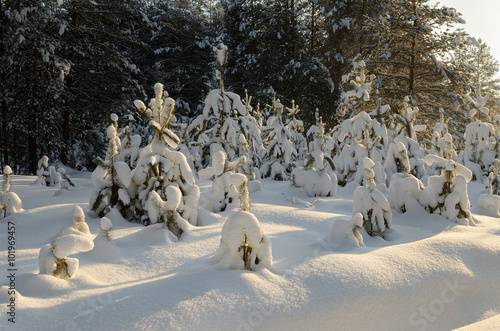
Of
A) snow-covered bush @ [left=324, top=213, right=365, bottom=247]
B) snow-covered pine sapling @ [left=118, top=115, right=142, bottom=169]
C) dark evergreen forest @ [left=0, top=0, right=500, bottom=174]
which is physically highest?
dark evergreen forest @ [left=0, top=0, right=500, bottom=174]

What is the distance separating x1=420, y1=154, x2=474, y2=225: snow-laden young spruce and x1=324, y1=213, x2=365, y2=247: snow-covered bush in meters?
1.57

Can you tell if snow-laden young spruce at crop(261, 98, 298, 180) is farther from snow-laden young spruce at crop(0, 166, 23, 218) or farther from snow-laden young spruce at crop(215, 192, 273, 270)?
snow-laden young spruce at crop(215, 192, 273, 270)

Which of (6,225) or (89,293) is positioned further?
(6,225)

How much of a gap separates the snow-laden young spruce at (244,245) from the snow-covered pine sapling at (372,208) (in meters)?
1.65

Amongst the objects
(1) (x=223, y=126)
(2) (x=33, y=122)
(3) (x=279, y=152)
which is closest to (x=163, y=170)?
(1) (x=223, y=126)

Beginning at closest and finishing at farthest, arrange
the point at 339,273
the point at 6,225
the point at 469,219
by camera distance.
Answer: the point at 339,273 → the point at 6,225 → the point at 469,219

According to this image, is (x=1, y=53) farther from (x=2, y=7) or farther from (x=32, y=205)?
(x=32, y=205)

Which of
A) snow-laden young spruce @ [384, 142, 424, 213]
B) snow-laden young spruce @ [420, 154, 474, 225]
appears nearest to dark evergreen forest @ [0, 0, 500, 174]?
snow-laden young spruce @ [384, 142, 424, 213]

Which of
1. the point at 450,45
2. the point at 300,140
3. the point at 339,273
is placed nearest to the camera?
the point at 339,273

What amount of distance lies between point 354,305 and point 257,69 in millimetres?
20383

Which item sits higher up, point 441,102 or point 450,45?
point 450,45

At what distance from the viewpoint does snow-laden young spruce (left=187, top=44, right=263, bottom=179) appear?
6.34 meters

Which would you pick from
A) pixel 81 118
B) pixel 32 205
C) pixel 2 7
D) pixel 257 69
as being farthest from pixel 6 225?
pixel 257 69

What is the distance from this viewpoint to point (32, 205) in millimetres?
4742
